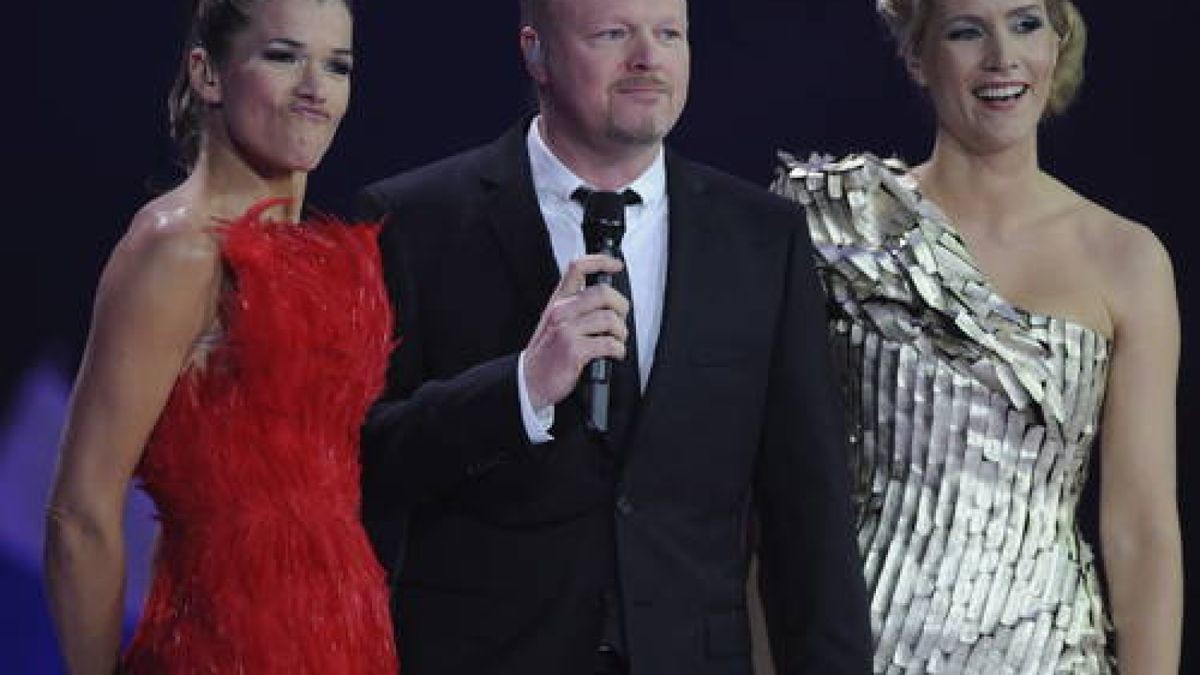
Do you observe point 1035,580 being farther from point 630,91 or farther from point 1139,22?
point 1139,22

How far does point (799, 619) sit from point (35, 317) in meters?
2.01

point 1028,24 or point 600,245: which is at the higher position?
point 1028,24

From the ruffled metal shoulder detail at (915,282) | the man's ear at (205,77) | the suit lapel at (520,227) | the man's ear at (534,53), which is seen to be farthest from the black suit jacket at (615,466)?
the ruffled metal shoulder detail at (915,282)

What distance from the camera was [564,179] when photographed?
2.76 metres

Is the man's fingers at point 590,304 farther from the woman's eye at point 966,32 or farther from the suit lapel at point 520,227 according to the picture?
the woman's eye at point 966,32

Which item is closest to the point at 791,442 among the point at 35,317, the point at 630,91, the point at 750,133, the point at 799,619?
the point at 799,619

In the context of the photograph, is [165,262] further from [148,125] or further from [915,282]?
[148,125]

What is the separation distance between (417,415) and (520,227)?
26cm

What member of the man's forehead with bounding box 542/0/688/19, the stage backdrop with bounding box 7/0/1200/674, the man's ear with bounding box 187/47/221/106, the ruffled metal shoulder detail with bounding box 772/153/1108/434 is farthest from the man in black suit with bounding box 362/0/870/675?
the stage backdrop with bounding box 7/0/1200/674

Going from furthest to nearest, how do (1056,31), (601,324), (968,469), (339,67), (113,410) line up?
(1056,31)
(968,469)
(339,67)
(113,410)
(601,324)

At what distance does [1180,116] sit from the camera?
13.4 feet

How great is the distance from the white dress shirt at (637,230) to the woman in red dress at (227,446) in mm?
223

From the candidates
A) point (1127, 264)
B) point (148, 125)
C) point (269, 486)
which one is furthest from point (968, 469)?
point (148, 125)

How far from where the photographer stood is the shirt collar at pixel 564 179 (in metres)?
2.75
